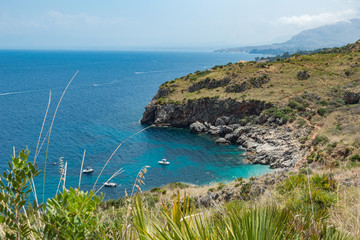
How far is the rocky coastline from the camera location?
3138cm

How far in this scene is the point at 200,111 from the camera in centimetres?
4534

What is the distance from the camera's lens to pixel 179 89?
168 feet

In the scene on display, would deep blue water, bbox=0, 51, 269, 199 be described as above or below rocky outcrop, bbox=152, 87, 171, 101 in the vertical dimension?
below

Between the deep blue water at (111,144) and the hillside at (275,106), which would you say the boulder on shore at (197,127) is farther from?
the deep blue water at (111,144)

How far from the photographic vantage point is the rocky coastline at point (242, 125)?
1235 inches

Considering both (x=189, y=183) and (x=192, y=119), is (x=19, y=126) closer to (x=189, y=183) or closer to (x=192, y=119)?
(x=192, y=119)

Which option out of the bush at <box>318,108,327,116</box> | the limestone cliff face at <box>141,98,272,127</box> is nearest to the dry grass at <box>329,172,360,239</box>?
the bush at <box>318,108,327,116</box>

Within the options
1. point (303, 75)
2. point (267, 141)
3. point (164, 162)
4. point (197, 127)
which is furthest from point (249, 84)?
point (164, 162)

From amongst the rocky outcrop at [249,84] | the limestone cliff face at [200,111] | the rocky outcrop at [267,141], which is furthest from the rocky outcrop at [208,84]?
the rocky outcrop at [267,141]

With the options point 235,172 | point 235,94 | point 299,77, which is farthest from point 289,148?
point 299,77

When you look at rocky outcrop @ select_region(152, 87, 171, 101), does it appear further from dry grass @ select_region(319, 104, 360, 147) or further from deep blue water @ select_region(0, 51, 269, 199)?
dry grass @ select_region(319, 104, 360, 147)

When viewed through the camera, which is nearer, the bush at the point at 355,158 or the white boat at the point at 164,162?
the bush at the point at 355,158

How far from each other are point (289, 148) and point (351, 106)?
10288 millimetres

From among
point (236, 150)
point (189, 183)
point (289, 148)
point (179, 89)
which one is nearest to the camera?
point (189, 183)
